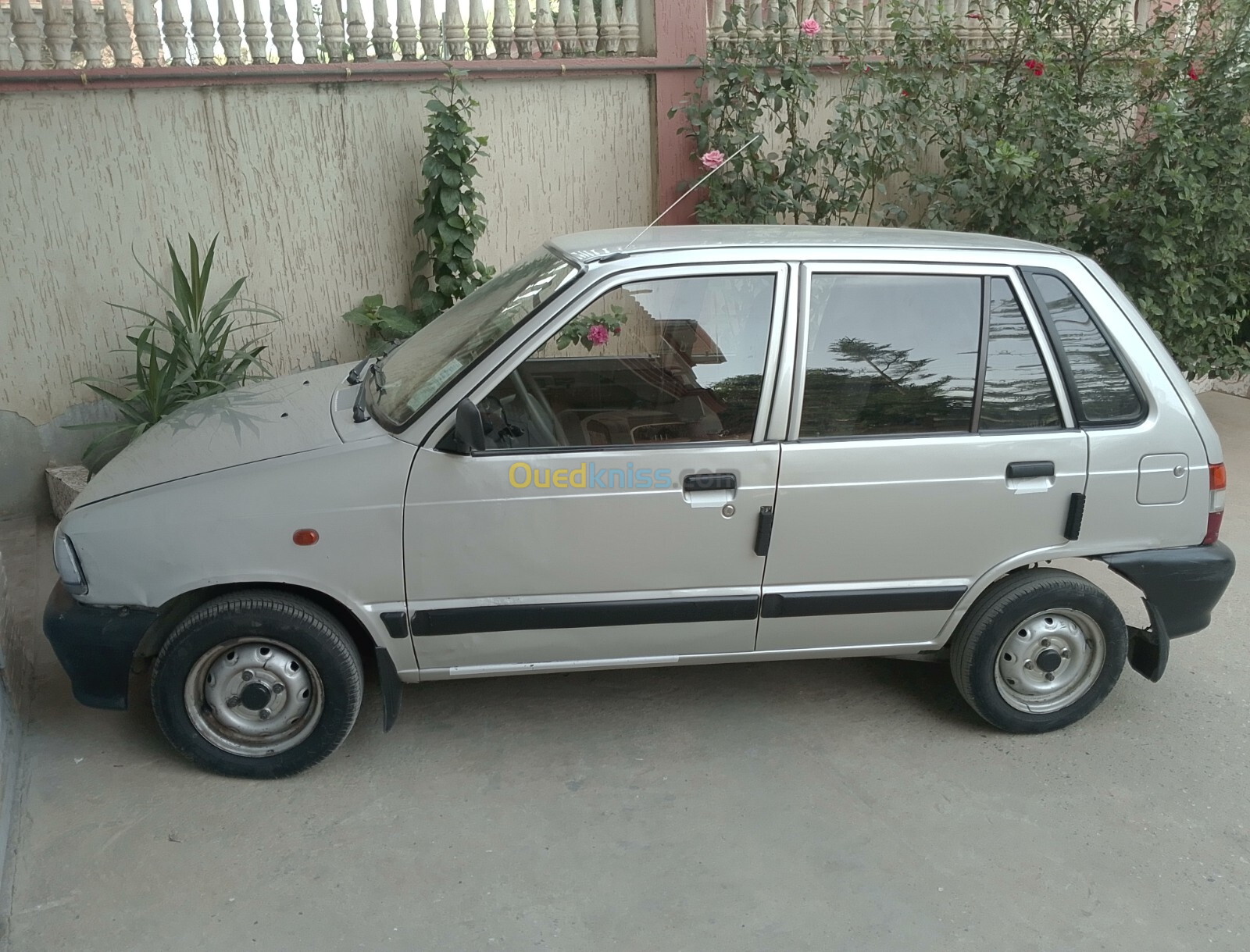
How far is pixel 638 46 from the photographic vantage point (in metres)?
6.41

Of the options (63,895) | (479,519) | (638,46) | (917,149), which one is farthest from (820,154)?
(63,895)

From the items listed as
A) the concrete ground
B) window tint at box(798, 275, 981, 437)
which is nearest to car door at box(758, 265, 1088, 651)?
window tint at box(798, 275, 981, 437)

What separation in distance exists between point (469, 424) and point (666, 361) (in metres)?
0.70

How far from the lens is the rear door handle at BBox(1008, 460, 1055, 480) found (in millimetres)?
3467

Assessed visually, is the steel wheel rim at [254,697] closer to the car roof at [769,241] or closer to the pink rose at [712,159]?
the car roof at [769,241]

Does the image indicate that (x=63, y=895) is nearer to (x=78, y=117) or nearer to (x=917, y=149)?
(x=78, y=117)

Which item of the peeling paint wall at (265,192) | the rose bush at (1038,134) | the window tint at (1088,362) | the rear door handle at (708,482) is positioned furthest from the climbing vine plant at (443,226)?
the window tint at (1088,362)

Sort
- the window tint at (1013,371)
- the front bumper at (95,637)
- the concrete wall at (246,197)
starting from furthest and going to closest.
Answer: the concrete wall at (246,197) < the window tint at (1013,371) < the front bumper at (95,637)

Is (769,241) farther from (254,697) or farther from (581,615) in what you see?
(254,697)

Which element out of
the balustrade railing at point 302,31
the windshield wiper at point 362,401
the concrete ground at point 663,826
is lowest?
→ the concrete ground at point 663,826

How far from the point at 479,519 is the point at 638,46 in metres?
4.20

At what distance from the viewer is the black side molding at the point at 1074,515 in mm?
3512

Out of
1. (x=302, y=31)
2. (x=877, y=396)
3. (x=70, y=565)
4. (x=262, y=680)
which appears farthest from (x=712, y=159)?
(x=70, y=565)

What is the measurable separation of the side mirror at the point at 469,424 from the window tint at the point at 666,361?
7.6 inches
